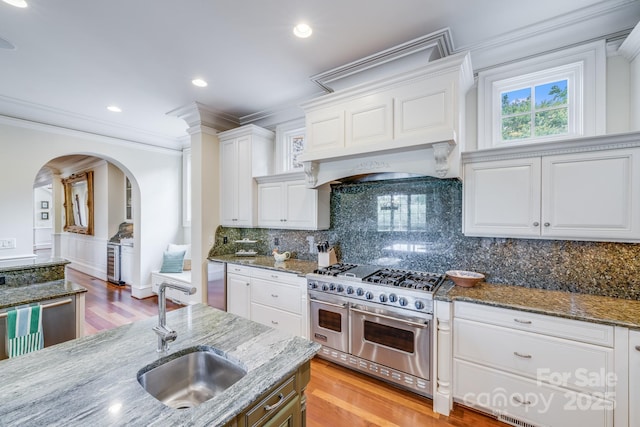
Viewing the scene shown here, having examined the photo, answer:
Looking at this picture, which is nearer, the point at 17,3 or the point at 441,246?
the point at 17,3

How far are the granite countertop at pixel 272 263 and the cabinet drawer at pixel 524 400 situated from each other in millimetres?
1642

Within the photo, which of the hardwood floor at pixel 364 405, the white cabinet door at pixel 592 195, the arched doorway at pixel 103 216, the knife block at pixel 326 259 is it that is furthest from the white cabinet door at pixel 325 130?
the arched doorway at pixel 103 216

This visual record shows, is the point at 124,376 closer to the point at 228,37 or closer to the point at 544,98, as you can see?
the point at 228,37

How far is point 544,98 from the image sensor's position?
92.4 inches

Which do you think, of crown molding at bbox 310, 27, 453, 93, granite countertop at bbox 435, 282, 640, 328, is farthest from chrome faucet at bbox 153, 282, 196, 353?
crown molding at bbox 310, 27, 453, 93

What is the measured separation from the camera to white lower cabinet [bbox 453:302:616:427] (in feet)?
5.49

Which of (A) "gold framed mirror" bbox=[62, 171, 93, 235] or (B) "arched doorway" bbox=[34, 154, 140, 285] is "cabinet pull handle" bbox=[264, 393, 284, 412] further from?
(A) "gold framed mirror" bbox=[62, 171, 93, 235]

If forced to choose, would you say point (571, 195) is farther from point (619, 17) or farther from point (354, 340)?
point (354, 340)

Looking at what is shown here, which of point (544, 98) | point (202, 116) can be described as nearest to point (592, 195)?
point (544, 98)

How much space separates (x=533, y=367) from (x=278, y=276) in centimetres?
231

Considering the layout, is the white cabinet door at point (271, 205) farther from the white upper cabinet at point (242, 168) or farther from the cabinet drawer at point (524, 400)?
the cabinet drawer at point (524, 400)

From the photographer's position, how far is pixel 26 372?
44.0 inches

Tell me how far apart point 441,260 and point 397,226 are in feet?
1.79

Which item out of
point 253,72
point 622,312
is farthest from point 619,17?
point 253,72
